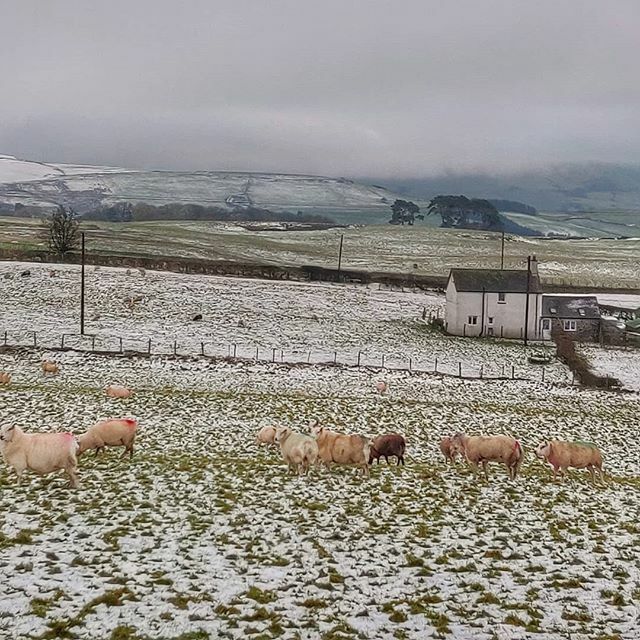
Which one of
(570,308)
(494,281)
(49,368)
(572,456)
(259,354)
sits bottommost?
(259,354)

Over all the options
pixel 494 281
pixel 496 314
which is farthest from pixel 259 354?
pixel 494 281

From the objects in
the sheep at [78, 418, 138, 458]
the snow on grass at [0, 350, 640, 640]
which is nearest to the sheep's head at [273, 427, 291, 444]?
the snow on grass at [0, 350, 640, 640]

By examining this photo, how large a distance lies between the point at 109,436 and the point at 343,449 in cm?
707

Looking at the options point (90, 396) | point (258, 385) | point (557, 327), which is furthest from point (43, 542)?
Answer: point (557, 327)

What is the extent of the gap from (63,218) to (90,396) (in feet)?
185

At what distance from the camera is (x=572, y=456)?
1953 cm

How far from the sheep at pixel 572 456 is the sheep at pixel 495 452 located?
103 cm

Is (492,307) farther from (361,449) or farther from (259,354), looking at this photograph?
(361,449)

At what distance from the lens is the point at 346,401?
31.9 m

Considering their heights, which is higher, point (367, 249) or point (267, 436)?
point (367, 249)

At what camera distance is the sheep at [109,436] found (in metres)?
19.5

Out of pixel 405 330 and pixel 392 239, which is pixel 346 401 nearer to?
pixel 405 330

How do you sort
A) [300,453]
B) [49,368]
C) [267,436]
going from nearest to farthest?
[300,453] → [267,436] → [49,368]

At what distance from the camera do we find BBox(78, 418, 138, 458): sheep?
19.5m
